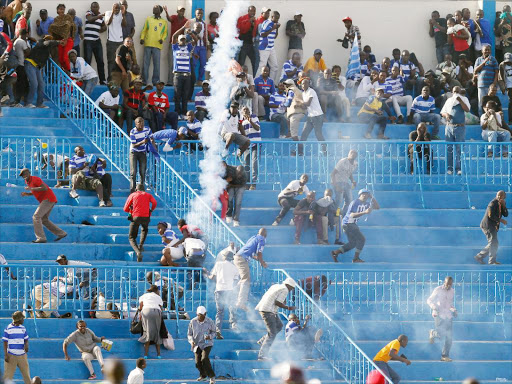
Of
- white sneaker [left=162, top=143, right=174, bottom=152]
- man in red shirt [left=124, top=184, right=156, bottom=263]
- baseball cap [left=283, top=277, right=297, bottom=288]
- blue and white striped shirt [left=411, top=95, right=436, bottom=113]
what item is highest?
blue and white striped shirt [left=411, top=95, right=436, bottom=113]

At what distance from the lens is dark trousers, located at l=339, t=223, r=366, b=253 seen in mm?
25062

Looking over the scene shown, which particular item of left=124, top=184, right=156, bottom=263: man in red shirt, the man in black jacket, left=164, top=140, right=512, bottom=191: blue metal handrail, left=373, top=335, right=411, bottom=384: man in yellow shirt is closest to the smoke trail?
left=164, top=140, right=512, bottom=191: blue metal handrail

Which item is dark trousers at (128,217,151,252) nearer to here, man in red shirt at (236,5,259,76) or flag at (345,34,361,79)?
man in red shirt at (236,5,259,76)

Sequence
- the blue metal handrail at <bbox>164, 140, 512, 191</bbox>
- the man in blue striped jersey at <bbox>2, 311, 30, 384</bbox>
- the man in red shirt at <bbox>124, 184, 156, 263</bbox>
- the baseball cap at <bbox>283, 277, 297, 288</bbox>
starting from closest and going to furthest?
the man in blue striped jersey at <bbox>2, 311, 30, 384</bbox>, the baseball cap at <bbox>283, 277, 297, 288</bbox>, the man in red shirt at <bbox>124, 184, 156, 263</bbox>, the blue metal handrail at <bbox>164, 140, 512, 191</bbox>

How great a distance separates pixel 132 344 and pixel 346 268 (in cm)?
462

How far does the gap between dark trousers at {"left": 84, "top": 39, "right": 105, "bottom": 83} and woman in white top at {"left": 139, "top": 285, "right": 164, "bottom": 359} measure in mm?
9887

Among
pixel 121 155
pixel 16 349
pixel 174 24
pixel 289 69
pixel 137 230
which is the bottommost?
pixel 16 349

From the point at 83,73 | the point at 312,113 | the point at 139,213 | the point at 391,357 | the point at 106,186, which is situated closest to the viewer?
the point at 391,357

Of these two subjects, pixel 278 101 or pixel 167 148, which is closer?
pixel 167 148

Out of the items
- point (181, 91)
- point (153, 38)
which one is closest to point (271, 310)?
point (181, 91)

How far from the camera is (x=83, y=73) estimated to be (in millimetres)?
29656

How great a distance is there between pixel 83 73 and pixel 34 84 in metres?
1.18

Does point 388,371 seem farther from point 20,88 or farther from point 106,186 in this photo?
point 20,88

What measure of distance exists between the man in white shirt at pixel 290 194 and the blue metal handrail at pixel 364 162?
86 cm
